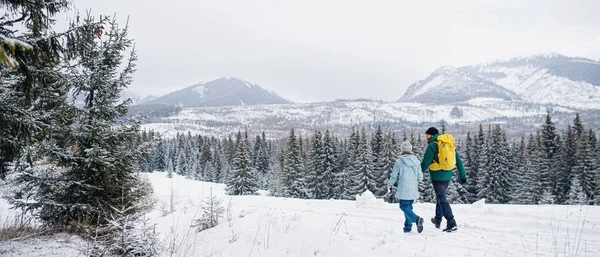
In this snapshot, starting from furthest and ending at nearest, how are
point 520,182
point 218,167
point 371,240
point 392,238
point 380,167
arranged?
point 218,167 < point 520,182 < point 380,167 < point 392,238 < point 371,240

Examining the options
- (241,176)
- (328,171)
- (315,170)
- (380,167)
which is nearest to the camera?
(380,167)

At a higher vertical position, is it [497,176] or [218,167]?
[497,176]

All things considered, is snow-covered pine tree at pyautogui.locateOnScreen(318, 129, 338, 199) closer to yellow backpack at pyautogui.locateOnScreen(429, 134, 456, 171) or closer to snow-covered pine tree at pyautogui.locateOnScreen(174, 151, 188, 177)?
yellow backpack at pyautogui.locateOnScreen(429, 134, 456, 171)

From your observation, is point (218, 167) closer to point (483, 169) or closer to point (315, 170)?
point (315, 170)

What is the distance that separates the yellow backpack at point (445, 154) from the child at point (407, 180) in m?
0.35

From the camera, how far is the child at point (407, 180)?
621 cm

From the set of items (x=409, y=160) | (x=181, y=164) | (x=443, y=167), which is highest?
(x=409, y=160)

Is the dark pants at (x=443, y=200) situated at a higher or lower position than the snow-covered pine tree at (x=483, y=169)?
higher

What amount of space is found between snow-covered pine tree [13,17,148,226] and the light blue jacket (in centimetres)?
500

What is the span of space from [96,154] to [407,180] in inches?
251

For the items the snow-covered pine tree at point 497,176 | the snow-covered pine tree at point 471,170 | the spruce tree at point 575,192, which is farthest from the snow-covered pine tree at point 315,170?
the spruce tree at point 575,192

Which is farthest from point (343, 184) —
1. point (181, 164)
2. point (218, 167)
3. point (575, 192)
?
point (181, 164)

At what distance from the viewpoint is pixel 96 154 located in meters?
6.89

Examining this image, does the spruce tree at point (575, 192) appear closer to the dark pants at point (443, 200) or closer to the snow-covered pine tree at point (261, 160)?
the dark pants at point (443, 200)
